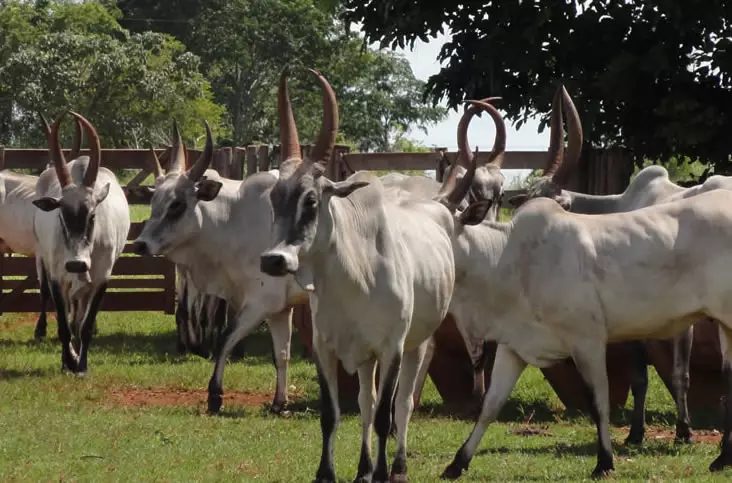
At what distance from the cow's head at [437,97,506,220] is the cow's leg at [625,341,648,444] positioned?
1.63 meters

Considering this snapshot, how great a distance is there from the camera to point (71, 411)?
11.6 m

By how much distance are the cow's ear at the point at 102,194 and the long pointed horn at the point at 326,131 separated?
583 centimetres

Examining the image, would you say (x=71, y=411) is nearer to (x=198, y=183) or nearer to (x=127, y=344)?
(x=198, y=183)

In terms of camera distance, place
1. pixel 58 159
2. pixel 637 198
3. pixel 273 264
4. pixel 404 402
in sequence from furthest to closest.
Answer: pixel 58 159, pixel 637 198, pixel 404 402, pixel 273 264

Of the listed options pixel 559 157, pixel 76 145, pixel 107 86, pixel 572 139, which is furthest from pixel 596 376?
pixel 107 86

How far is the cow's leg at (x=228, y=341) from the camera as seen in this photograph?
39.0 feet

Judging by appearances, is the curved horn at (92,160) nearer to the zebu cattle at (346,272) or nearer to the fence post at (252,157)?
the fence post at (252,157)

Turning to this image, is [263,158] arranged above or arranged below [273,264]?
below

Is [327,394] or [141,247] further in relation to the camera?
[141,247]

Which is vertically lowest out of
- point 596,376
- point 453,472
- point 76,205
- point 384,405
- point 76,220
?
point 453,472

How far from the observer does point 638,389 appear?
1070cm

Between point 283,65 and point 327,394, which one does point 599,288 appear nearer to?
point 327,394

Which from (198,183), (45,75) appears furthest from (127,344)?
(45,75)

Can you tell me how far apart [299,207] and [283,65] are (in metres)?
53.1
